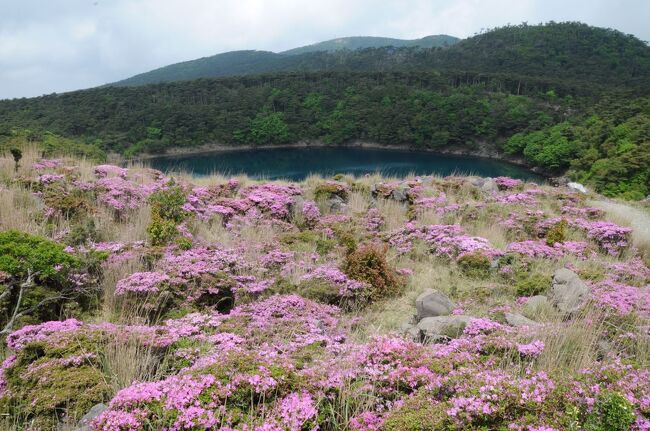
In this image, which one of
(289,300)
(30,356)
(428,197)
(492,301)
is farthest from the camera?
(428,197)

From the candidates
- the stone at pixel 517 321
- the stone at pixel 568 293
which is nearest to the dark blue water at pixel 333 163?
the stone at pixel 568 293

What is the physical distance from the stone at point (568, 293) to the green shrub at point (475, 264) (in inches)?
49.0

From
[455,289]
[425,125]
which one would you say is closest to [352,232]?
[455,289]

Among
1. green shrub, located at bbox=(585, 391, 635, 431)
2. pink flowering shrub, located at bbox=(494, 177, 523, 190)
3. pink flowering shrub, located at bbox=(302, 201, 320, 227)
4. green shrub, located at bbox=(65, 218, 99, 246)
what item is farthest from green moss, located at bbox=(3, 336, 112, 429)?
pink flowering shrub, located at bbox=(494, 177, 523, 190)

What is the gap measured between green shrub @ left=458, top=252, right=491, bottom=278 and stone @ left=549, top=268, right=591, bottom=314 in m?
1.25

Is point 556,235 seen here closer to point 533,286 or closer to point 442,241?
point 442,241

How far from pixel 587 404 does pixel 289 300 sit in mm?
3265

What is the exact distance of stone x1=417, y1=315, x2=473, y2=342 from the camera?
4.20 meters

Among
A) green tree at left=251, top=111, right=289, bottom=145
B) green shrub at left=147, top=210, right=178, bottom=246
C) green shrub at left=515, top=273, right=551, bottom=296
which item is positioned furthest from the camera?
green tree at left=251, top=111, right=289, bottom=145

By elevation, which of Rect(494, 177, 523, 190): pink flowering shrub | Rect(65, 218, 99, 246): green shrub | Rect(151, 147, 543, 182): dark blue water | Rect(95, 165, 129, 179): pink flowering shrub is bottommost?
Rect(151, 147, 543, 182): dark blue water

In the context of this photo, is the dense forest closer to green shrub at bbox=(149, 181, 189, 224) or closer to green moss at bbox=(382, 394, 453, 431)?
green shrub at bbox=(149, 181, 189, 224)

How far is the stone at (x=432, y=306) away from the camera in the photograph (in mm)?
5020

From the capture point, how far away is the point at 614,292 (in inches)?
209

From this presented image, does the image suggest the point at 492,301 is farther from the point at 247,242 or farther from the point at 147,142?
the point at 147,142
